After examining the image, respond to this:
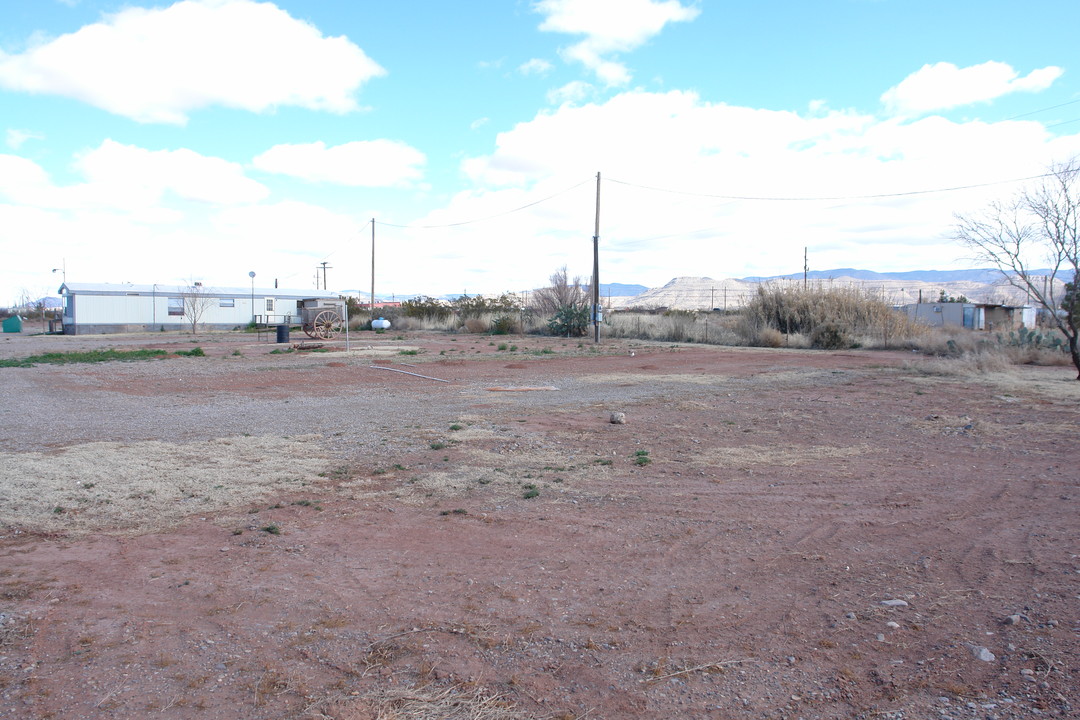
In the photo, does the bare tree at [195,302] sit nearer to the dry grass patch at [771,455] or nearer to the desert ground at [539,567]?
the desert ground at [539,567]

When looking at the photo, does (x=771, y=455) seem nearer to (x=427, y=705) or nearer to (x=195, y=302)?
(x=427, y=705)

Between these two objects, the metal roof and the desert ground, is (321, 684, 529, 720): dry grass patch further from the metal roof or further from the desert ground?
the metal roof

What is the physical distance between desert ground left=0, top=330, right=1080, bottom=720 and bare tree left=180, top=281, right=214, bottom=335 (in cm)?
4197

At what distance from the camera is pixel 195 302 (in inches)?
1970

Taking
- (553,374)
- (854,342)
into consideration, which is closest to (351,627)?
(553,374)

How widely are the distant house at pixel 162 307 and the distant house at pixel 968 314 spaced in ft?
131

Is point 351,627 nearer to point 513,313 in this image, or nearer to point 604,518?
point 604,518

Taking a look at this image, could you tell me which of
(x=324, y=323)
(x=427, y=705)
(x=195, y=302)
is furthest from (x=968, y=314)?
(x=195, y=302)

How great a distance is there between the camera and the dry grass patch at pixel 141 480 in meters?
5.99

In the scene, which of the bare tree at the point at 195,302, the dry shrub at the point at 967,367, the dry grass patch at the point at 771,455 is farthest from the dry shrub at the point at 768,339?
the bare tree at the point at 195,302

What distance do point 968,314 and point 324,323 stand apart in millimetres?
32195

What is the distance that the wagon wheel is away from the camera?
35906 mm

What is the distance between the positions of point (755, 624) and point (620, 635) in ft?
2.63

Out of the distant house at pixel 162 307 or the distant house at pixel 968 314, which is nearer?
the distant house at pixel 968 314
